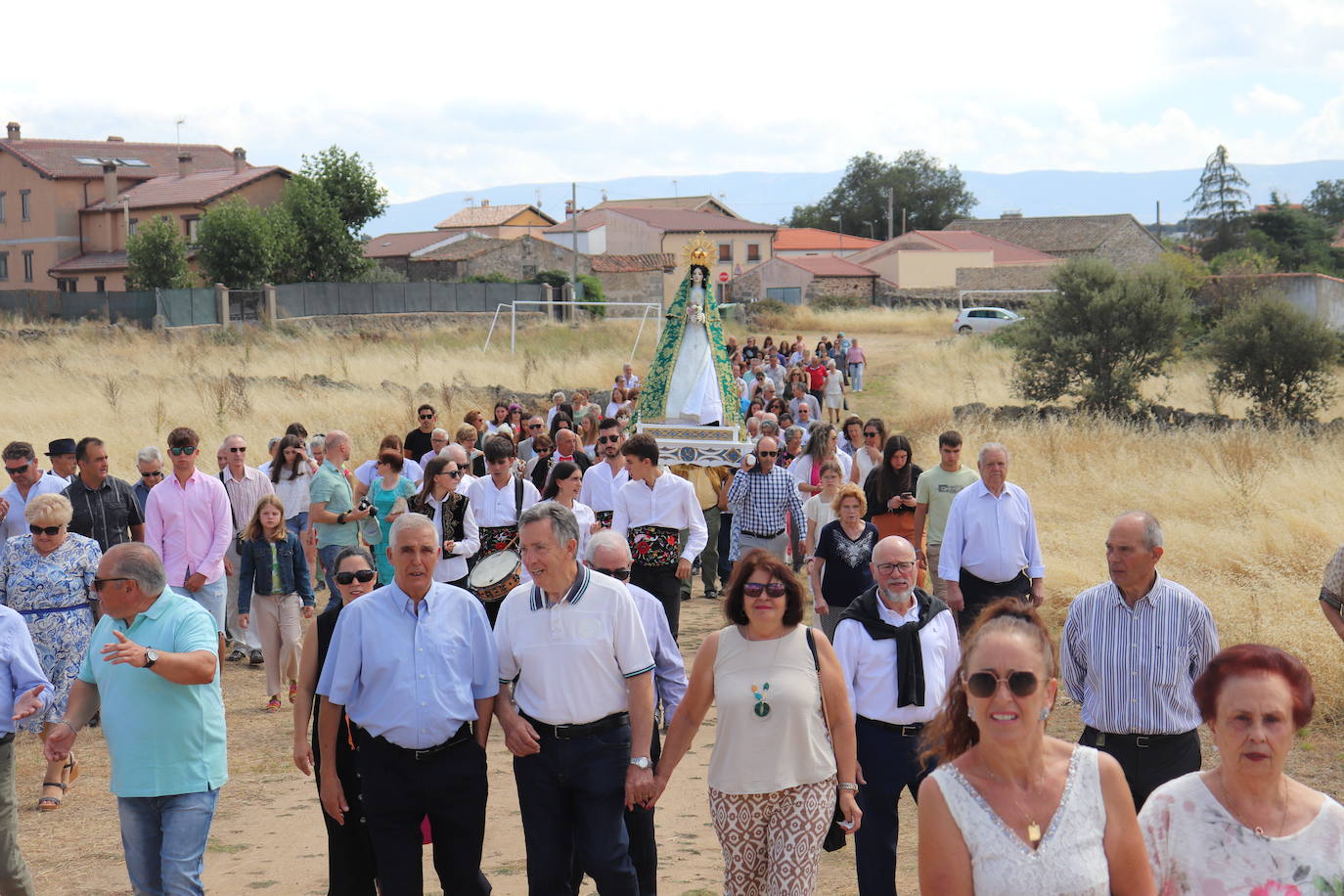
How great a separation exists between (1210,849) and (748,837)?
7.08ft

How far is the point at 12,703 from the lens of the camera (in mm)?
5570

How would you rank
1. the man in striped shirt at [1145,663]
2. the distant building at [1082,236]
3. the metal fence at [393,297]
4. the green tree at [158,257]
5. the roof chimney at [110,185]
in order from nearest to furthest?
1. the man in striped shirt at [1145,663]
2. the metal fence at [393,297]
3. the green tree at [158,257]
4. the roof chimney at [110,185]
5. the distant building at [1082,236]

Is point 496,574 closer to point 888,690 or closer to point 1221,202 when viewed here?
point 888,690

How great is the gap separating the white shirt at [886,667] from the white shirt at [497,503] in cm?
376

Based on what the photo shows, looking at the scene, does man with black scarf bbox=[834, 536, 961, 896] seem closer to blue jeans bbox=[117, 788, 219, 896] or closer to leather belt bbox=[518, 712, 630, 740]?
leather belt bbox=[518, 712, 630, 740]

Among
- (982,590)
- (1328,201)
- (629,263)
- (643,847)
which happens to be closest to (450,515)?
(982,590)

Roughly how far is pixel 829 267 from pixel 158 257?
103ft

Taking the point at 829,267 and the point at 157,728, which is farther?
the point at 829,267

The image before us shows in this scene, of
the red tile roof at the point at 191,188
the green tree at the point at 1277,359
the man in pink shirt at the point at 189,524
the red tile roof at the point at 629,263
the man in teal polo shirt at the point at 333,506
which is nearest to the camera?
the man in pink shirt at the point at 189,524

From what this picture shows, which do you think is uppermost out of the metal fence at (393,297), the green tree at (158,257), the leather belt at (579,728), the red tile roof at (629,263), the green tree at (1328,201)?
the green tree at (1328,201)

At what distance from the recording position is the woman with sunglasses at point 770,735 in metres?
5.16

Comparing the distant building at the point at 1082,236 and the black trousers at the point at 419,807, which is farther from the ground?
the distant building at the point at 1082,236

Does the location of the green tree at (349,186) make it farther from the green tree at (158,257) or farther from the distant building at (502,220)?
the distant building at (502,220)

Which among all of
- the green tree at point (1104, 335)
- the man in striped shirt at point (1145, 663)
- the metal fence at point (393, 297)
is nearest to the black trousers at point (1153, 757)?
the man in striped shirt at point (1145, 663)
